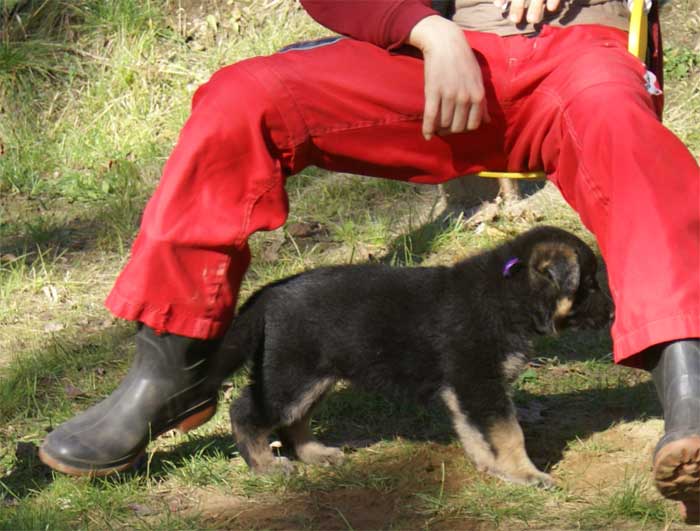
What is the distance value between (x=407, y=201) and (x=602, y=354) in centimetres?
187

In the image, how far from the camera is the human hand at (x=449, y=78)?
3.69m

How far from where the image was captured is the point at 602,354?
5.04 meters

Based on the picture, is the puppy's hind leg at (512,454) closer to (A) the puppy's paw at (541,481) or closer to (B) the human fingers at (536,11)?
(A) the puppy's paw at (541,481)

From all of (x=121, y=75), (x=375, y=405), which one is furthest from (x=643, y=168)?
(x=121, y=75)

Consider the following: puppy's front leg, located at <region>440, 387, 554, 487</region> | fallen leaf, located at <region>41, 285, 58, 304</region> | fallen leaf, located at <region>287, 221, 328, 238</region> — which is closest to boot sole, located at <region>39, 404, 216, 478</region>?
puppy's front leg, located at <region>440, 387, 554, 487</region>

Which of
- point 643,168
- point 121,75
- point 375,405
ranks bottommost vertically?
point 375,405

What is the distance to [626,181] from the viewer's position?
A: 3328 millimetres

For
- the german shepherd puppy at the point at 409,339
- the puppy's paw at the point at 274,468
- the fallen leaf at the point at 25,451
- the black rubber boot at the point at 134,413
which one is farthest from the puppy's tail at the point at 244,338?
the fallen leaf at the point at 25,451

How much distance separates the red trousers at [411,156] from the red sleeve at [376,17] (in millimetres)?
55

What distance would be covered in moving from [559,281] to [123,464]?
5.63 ft

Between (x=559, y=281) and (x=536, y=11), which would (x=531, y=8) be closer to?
(x=536, y=11)

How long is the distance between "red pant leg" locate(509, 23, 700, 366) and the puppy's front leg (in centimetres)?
76

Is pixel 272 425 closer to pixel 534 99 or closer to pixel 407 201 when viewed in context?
pixel 534 99

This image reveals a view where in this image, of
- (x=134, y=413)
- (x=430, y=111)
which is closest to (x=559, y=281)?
(x=430, y=111)
